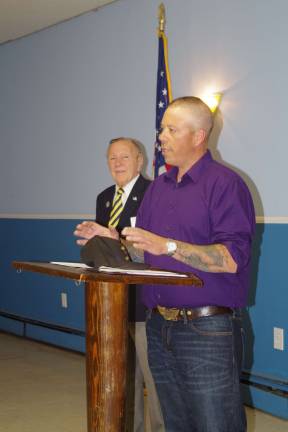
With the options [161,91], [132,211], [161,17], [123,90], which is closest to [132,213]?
[132,211]

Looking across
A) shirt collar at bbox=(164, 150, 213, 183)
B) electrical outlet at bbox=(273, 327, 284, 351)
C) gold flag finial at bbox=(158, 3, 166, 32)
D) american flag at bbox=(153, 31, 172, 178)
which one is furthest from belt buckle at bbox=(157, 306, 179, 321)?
gold flag finial at bbox=(158, 3, 166, 32)

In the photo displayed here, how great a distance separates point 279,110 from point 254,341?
4.84ft

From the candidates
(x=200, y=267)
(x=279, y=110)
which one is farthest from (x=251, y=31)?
Result: (x=200, y=267)

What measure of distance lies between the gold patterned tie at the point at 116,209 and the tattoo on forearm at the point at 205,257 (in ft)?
4.09

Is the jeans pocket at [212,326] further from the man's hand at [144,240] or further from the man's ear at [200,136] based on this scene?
the man's ear at [200,136]

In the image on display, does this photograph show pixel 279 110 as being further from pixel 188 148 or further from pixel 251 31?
pixel 188 148

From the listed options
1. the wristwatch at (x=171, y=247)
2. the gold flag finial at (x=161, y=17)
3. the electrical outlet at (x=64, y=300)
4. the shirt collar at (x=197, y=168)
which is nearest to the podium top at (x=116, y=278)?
the wristwatch at (x=171, y=247)

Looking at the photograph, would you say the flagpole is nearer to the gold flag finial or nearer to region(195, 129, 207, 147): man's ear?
the gold flag finial

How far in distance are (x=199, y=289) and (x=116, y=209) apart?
121 cm

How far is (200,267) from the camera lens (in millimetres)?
1851

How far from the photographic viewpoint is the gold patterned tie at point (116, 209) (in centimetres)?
307

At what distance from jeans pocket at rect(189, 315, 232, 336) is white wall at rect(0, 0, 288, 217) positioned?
2.03 metres

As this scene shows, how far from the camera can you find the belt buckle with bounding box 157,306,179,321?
2.00 metres

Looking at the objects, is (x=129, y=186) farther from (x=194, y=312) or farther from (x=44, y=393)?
(x=44, y=393)
